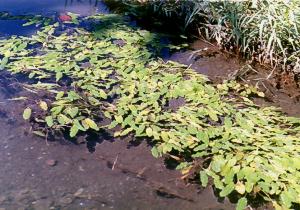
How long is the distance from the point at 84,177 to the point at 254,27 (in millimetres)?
1915

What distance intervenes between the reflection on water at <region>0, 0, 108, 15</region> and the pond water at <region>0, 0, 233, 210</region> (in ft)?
6.00

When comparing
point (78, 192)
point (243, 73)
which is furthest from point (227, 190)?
point (243, 73)

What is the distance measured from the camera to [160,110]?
2.99 metres

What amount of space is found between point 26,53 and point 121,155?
4.85 ft

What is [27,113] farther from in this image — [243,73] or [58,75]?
[243,73]

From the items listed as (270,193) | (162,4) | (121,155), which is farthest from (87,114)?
(162,4)

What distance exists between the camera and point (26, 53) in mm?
3688

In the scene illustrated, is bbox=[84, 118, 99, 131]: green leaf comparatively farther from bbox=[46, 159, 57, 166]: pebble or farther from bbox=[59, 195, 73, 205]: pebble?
bbox=[59, 195, 73, 205]: pebble

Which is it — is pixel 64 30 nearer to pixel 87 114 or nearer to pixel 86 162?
pixel 87 114

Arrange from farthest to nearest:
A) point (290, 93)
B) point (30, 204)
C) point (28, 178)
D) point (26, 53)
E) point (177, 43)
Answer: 1. point (177, 43)
2. point (26, 53)
3. point (290, 93)
4. point (28, 178)
5. point (30, 204)

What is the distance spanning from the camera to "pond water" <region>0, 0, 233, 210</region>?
2.32 meters

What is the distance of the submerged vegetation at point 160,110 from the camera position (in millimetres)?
2451

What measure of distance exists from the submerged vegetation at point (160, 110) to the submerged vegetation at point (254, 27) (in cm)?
41

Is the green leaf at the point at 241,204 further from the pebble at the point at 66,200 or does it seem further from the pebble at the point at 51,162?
the pebble at the point at 51,162
